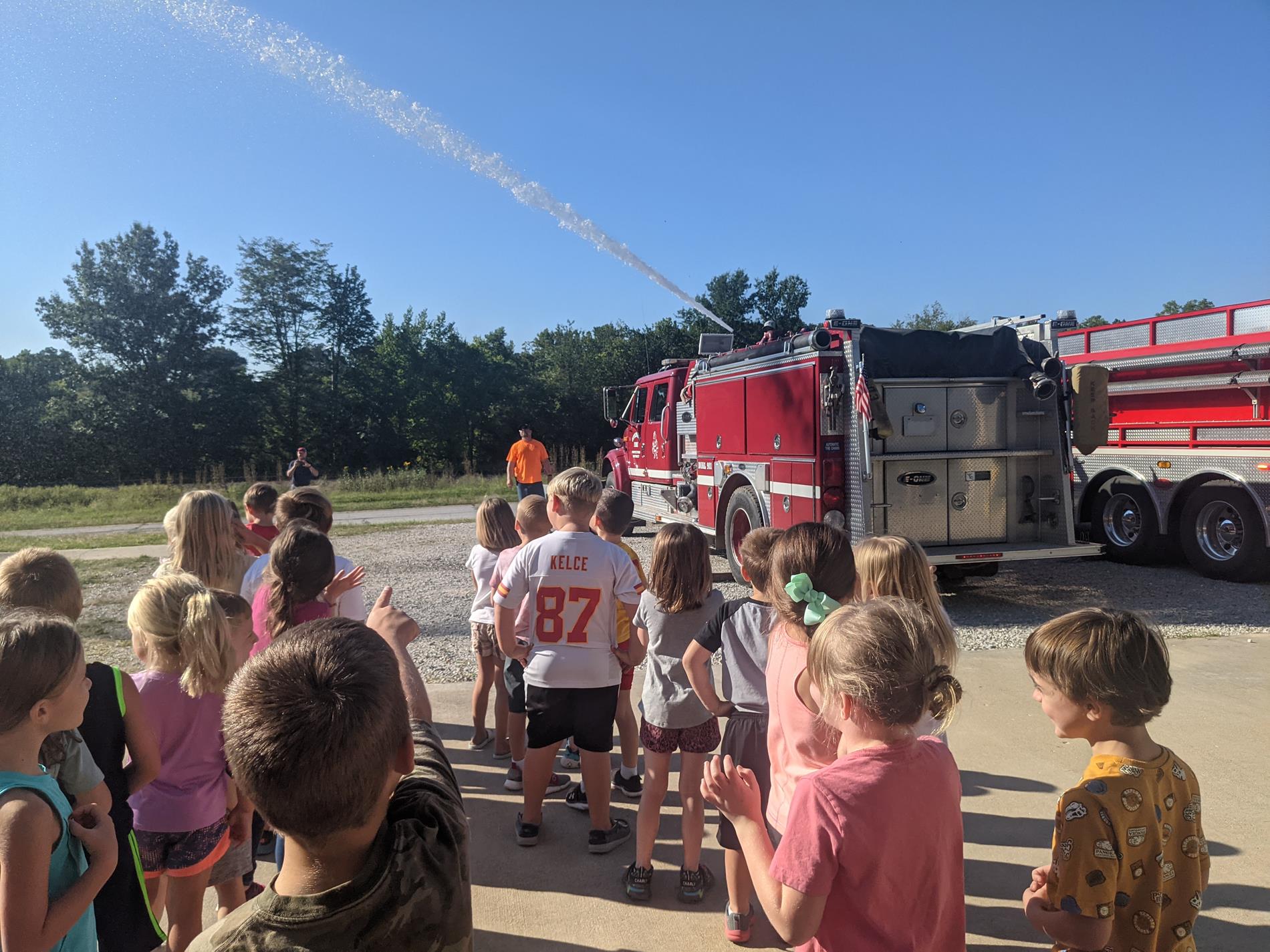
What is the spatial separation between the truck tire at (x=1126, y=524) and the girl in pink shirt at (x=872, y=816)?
9519mm

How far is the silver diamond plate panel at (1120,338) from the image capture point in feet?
32.2

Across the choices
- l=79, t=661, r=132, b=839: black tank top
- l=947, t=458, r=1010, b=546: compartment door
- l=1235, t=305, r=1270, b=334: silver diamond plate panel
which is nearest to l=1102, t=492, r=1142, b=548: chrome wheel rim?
l=1235, t=305, r=1270, b=334: silver diamond plate panel

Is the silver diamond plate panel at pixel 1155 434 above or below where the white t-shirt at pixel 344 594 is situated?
above

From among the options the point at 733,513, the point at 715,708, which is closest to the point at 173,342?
the point at 733,513

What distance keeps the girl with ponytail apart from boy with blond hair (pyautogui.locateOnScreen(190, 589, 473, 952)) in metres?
1.51

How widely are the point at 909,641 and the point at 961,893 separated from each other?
551 millimetres

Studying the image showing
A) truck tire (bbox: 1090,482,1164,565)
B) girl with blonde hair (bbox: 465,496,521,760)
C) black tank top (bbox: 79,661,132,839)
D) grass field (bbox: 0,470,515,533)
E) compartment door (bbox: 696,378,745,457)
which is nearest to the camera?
black tank top (bbox: 79,661,132,839)

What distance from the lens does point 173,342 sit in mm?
36469

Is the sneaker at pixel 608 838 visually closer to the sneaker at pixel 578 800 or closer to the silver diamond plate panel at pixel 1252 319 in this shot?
the sneaker at pixel 578 800

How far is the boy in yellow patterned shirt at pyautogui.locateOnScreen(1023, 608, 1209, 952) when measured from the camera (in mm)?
1782

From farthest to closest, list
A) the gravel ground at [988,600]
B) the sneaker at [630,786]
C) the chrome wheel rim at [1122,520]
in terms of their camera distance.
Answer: the chrome wheel rim at [1122,520] → the gravel ground at [988,600] → the sneaker at [630,786]

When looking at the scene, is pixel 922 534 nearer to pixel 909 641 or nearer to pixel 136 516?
pixel 909 641

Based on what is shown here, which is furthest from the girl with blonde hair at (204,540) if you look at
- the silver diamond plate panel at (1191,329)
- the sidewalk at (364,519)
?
the sidewalk at (364,519)

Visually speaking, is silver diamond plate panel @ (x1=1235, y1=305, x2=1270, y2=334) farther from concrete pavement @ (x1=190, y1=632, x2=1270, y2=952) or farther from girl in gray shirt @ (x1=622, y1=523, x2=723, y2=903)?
girl in gray shirt @ (x1=622, y1=523, x2=723, y2=903)
